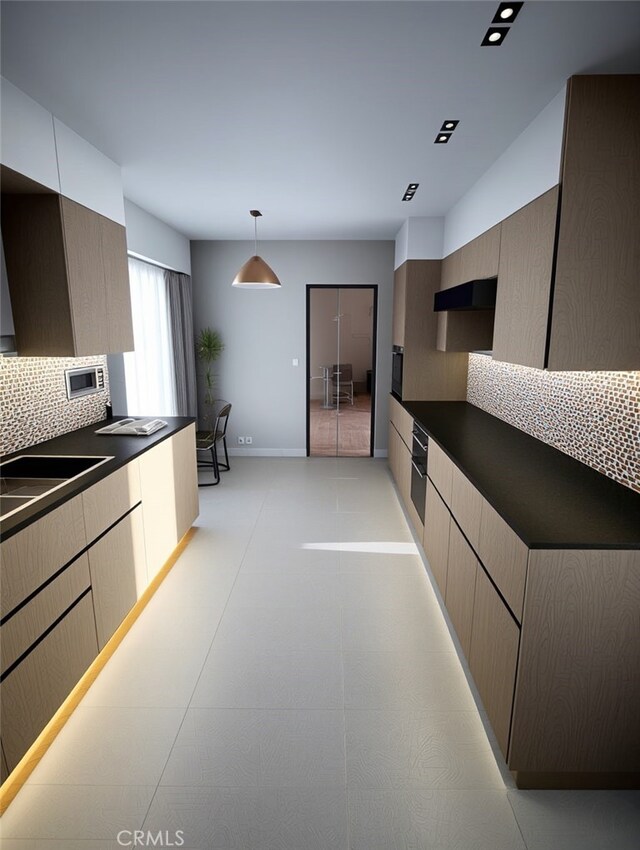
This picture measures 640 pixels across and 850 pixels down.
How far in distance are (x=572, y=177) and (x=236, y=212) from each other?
309 centimetres

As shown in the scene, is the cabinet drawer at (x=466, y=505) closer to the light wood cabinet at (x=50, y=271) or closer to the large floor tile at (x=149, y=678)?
the large floor tile at (x=149, y=678)

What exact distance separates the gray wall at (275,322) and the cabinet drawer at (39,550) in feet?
13.3

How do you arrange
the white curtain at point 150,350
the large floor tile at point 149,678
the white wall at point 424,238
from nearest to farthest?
the large floor tile at point 149,678 → the white curtain at point 150,350 → the white wall at point 424,238

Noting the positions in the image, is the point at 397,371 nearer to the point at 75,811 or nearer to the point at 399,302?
the point at 399,302

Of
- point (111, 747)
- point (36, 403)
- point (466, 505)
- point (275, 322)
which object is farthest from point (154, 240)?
point (111, 747)

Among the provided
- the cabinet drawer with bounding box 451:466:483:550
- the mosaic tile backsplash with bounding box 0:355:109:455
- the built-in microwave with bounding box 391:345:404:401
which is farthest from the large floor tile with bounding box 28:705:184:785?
the built-in microwave with bounding box 391:345:404:401

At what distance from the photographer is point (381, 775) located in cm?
180

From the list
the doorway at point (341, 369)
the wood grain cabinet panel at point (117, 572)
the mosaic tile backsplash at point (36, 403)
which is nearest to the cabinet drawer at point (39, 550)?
the wood grain cabinet panel at point (117, 572)

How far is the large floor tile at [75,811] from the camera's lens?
62.8 inches

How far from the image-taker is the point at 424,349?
15.3 feet

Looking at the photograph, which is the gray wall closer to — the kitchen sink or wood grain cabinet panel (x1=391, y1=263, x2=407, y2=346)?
wood grain cabinet panel (x1=391, y1=263, x2=407, y2=346)

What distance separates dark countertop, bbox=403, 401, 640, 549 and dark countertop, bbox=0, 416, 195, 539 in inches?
71.6

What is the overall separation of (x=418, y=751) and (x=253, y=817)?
0.69m

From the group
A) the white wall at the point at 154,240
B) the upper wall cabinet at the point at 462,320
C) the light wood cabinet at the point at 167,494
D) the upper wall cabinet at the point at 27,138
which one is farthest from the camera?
the white wall at the point at 154,240
